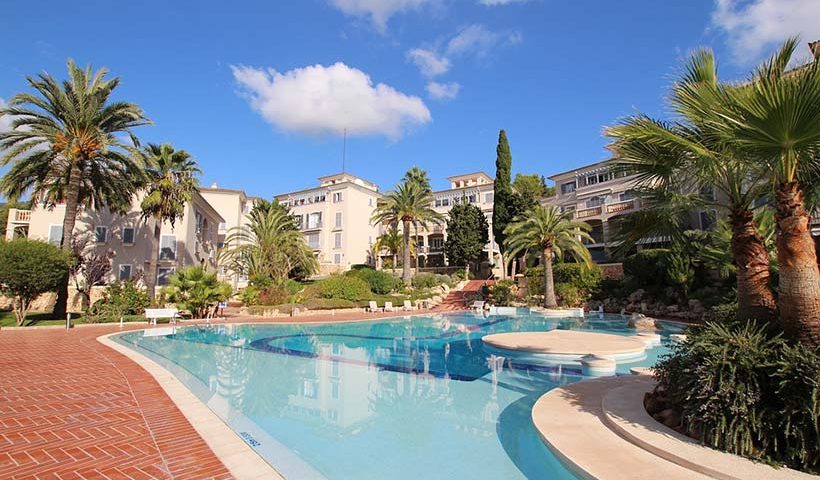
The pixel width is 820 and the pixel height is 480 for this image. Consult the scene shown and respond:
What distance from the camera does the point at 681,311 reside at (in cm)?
2291

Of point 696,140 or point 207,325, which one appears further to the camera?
point 207,325

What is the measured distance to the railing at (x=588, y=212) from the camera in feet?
145

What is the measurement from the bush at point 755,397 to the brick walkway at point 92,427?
533cm

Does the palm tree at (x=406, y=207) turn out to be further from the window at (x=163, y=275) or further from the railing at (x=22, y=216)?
the railing at (x=22, y=216)

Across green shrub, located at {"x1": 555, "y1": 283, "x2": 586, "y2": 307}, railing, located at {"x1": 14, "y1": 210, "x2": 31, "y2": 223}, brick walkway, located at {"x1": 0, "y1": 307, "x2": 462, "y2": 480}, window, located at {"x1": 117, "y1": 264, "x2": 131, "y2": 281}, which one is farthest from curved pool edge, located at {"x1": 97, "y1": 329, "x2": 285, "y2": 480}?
railing, located at {"x1": 14, "y1": 210, "x2": 31, "y2": 223}

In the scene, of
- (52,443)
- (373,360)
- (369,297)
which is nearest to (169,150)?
(369,297)

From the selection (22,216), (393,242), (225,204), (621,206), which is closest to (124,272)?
(22,216)

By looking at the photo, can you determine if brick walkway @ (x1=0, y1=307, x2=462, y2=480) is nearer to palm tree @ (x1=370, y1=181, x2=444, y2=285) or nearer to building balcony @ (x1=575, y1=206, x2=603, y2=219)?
palm tree @ (x1=370, y1=181, x2=444, y2=285)

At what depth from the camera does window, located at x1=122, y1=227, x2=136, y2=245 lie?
30.2m

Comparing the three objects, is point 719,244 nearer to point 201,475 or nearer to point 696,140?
point 696,140

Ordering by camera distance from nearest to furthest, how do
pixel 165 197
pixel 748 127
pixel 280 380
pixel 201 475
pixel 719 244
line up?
pixel 201 475
pixel 748 127
pixel 280 380
pixel 719 244
pixel 165 197

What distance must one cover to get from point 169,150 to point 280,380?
2275cm

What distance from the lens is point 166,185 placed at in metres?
26.2

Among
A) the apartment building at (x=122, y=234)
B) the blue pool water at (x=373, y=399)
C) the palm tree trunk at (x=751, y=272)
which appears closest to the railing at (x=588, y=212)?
the blue pool water at (x=373, y=399)
